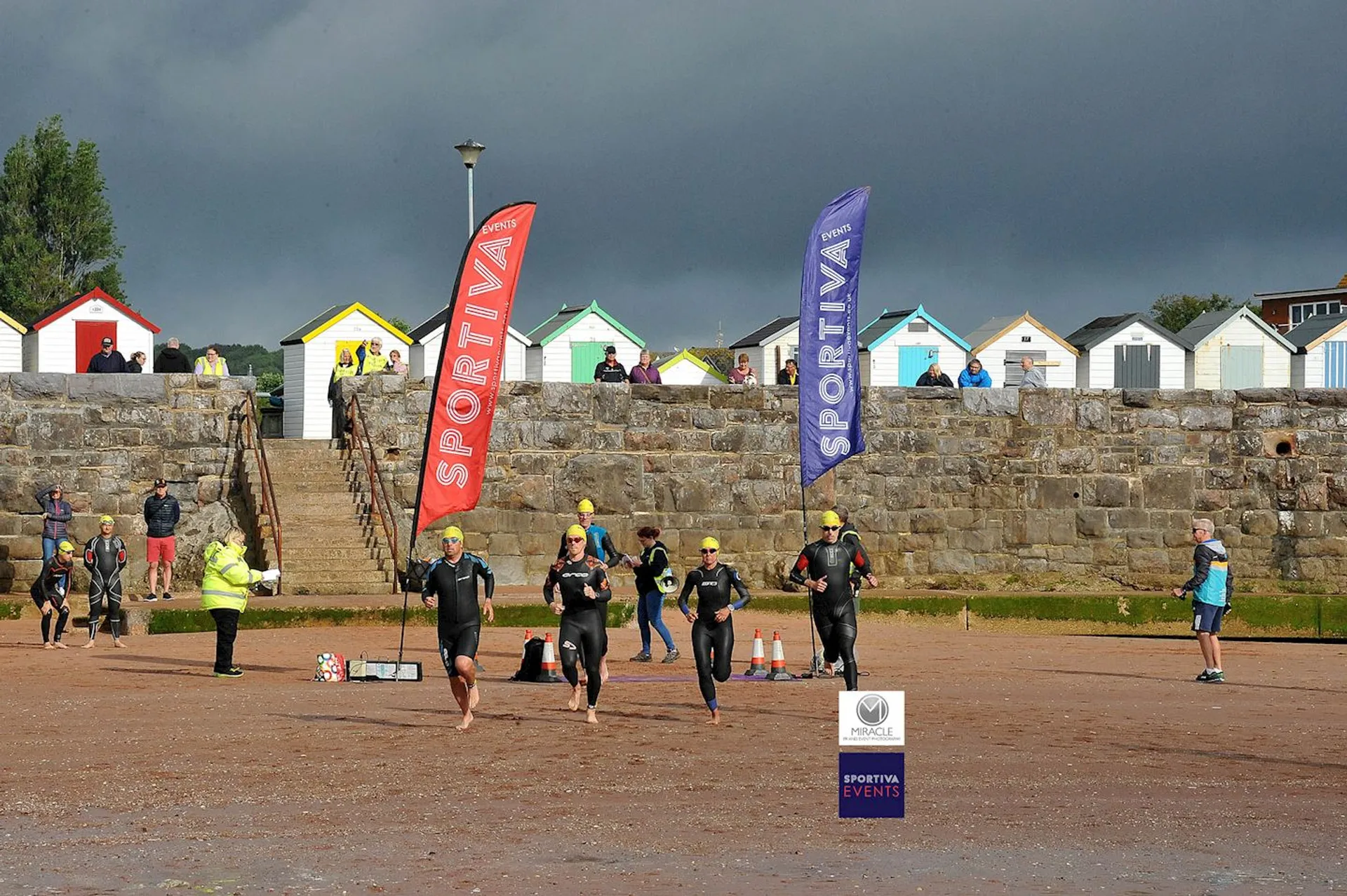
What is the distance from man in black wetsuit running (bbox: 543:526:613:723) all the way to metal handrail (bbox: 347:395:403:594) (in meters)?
9.44

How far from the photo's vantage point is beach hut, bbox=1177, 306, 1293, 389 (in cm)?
4516

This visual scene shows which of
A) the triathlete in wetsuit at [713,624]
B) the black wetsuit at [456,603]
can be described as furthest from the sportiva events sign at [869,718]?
the black wetsuit at [456,603]

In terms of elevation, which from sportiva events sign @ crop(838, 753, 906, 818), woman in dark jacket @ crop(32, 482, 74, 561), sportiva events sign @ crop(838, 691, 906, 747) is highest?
woman in dark jacket @ crop(32, 482, 74, 561)

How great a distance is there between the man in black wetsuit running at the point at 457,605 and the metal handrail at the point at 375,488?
30.4 ft

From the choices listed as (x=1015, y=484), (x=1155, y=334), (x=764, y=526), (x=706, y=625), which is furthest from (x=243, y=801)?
(x=1155, y=334)

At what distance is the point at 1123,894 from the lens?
7914 millimetres

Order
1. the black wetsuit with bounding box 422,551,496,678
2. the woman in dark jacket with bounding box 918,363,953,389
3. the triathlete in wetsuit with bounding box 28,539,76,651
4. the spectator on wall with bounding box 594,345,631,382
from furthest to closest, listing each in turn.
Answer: the woman in dark jacket with bounding box 918,363,953,389 → the spectator on wall with bounding box 594,345,631,382 → the triathlete in wetsuit with bounding box 28,539,76,651 → the black wetsuit with bounding box 422,551,496,678

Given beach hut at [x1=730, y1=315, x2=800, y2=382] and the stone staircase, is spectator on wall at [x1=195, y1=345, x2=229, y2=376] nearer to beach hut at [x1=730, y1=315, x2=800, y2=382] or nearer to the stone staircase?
the stone staircase

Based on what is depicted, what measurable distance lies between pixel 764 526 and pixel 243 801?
17.3m

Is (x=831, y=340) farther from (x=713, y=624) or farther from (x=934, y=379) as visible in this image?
(x=934, y=379)

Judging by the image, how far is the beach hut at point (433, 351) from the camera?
124ft

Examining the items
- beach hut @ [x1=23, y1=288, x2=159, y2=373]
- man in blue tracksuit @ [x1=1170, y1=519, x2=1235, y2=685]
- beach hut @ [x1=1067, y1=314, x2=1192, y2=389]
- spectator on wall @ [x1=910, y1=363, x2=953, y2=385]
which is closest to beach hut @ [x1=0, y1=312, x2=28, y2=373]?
beach hut @ [x1=23, y1=288, x2=159, y2=373]

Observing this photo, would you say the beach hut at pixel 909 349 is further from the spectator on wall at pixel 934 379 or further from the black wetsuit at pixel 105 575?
the black wetsuit at pixel 105 575

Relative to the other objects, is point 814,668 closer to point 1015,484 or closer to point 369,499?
point 369,499
